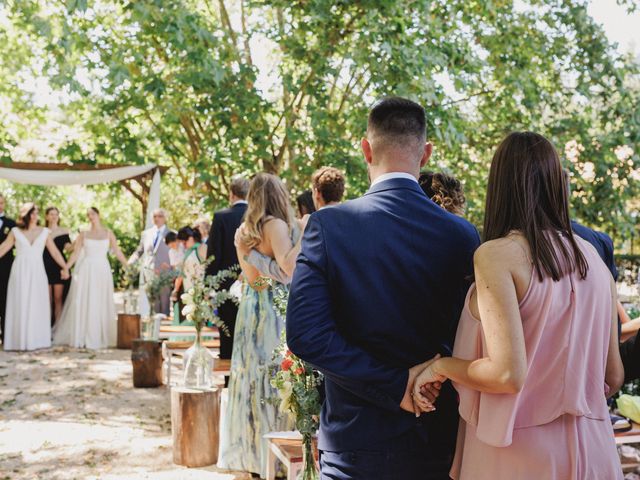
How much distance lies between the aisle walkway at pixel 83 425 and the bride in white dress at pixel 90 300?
1422mm

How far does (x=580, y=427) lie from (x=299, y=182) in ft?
28.6

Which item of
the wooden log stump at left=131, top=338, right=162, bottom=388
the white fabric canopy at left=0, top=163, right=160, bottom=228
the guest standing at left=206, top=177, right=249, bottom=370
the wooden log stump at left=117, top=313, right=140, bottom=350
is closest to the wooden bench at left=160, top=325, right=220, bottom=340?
the wooden log stump at left=131, top=338, right=162, bottom=388

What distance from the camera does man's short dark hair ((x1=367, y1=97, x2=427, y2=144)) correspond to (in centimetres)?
218

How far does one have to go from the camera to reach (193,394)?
17.5ft

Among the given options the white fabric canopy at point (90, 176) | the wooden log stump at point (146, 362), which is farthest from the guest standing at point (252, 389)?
the white fabric canopy at point (90, 176)

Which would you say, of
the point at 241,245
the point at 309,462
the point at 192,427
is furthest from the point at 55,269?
the point at 309,462

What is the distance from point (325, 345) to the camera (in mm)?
2006

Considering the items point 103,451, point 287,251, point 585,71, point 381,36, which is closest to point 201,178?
point 381,36

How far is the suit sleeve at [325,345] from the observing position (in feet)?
Answer: 6.57

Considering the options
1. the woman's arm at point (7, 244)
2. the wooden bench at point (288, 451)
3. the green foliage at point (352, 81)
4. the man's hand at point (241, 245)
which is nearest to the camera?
the wooden bench at point (288, 451)

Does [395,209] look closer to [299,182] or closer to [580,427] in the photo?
[580,427]

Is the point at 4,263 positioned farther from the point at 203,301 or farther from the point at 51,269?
the point at 203,301

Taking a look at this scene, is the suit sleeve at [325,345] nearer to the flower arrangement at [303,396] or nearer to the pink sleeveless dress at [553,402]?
the pink sleeveless dress at [553,402]

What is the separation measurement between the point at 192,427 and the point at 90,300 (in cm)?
660
